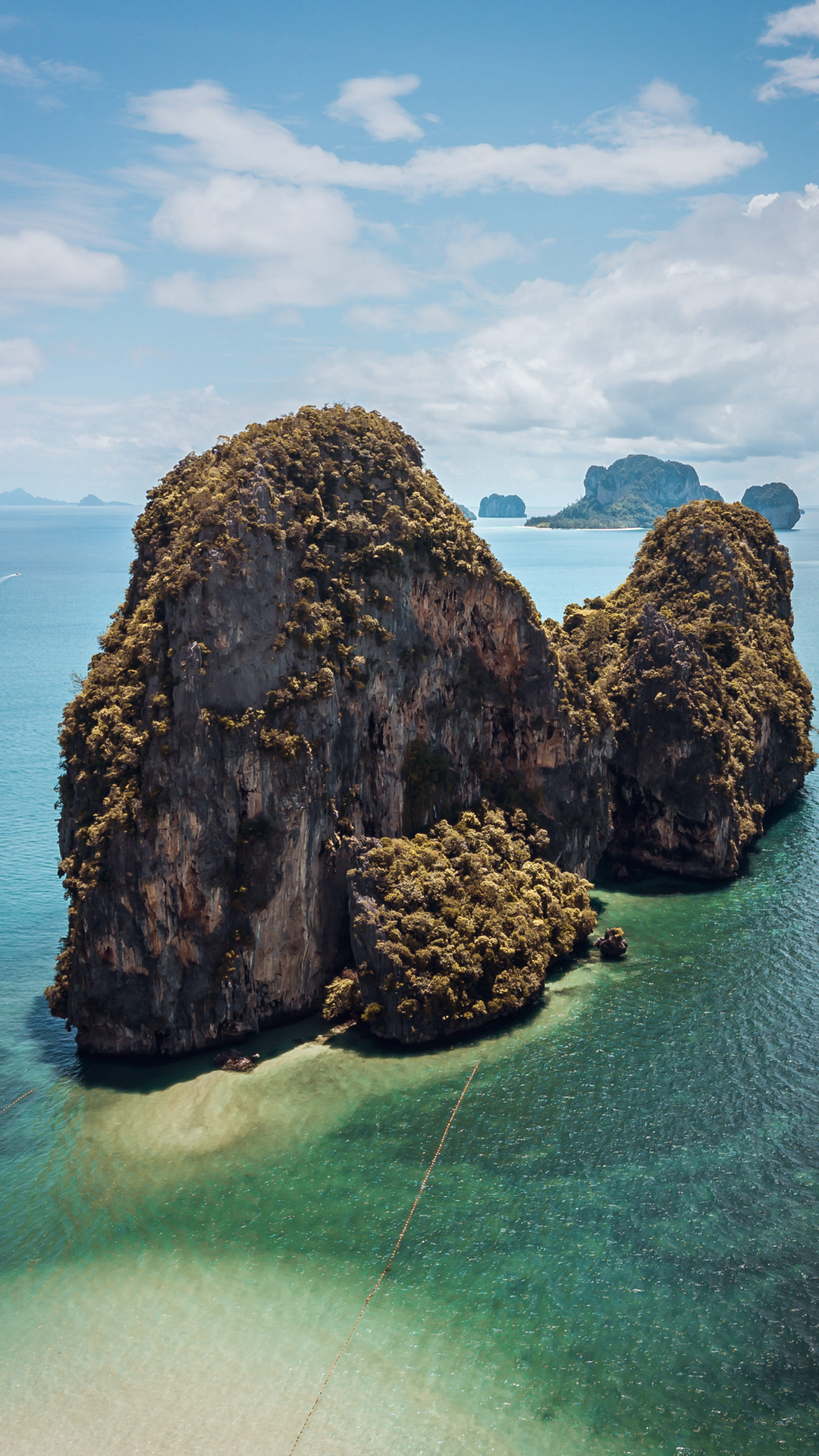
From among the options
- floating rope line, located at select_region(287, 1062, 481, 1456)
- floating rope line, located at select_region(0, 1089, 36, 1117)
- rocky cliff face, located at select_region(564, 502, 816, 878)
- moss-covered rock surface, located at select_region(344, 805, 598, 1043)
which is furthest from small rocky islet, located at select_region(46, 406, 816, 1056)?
floating rope line, located at select_region(287, 1062, 481, 1456)

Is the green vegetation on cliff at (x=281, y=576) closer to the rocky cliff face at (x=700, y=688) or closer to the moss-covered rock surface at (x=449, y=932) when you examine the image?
the moss-covered rock surface at (x=449, y=932)

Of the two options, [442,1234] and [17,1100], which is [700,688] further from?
[17,1100]

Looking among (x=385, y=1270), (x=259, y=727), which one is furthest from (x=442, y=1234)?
(x=259, y=727)

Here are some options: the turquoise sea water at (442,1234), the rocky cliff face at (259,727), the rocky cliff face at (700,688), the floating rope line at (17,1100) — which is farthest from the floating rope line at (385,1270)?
the rocky cliff face at (700,688)

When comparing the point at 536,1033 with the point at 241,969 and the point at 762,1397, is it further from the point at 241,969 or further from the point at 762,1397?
the point at 762,1397

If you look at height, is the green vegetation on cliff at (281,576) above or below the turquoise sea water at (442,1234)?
above

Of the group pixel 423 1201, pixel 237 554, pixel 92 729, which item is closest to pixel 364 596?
pixel 237 554
